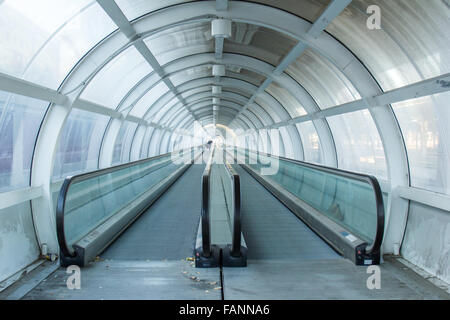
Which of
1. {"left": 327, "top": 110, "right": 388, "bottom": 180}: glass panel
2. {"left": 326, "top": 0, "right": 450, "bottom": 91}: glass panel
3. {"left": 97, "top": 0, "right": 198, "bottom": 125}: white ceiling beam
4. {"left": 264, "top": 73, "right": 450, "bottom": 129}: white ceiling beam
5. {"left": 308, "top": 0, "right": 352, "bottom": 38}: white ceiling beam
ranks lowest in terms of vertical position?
{"left": 327, "top": 110, "right": 388, "bottom": 180}: glass panel

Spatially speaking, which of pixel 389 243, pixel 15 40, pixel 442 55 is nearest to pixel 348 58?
pixel 442 55

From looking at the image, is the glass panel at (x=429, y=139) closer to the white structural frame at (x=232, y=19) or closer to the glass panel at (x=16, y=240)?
the white structural frame at (x=232, y=19)

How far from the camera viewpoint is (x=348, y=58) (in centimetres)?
636

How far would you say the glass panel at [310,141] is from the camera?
14.3 meters

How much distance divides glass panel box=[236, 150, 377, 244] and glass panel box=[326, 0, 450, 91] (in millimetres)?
2092

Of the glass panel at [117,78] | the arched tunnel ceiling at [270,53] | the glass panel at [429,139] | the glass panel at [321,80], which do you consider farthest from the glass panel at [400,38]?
the glass panel at [117,78]

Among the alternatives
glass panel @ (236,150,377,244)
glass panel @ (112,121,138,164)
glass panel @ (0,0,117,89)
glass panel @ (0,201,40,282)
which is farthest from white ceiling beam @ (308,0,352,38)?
glass panel @ (112,121,138,164)

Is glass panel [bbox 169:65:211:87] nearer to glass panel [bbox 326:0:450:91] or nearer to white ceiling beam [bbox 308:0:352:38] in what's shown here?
white ceiling beam [bbox 308:0:352:38]

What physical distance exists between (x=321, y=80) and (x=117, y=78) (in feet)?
18.8

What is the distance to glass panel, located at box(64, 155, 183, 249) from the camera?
4711mm

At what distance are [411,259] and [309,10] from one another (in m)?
4.55

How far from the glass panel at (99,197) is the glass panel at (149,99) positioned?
385cm

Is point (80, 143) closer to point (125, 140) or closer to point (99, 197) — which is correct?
point (125, 140)

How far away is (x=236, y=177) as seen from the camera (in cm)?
474
